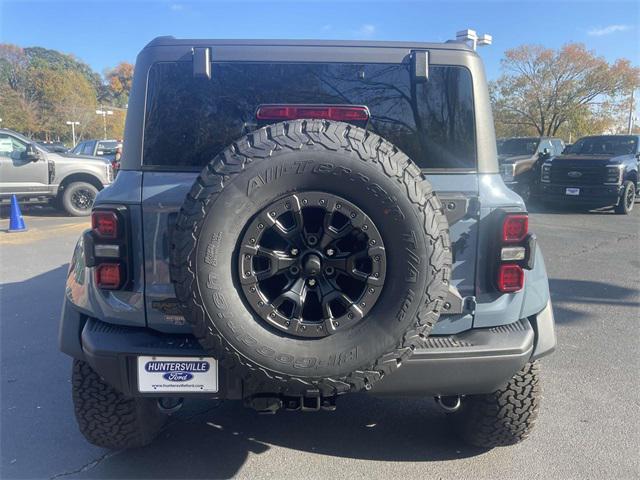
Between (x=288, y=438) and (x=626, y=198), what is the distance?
40.5 ft

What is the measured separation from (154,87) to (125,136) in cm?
27

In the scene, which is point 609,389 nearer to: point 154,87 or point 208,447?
point 208,447

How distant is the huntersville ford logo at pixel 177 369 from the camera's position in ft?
7.34

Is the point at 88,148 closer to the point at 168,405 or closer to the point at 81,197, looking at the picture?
the point at 81,197

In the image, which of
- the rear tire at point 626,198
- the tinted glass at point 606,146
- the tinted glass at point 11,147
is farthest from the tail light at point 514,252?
the tinted glass at point 606,146

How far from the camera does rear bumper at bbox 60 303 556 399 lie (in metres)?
2.26

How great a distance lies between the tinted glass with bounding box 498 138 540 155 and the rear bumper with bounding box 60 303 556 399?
48.3ft

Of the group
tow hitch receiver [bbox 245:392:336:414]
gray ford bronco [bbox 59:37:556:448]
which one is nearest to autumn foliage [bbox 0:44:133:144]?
gray ford bronco [bbox 59:37:556:448]

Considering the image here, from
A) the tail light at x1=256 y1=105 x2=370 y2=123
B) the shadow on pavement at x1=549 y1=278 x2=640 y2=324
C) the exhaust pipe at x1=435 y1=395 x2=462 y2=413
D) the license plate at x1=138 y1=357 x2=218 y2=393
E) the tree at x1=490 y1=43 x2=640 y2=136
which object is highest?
the tree at x1=490 y1=43 x2=640 y2=136

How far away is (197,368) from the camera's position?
224 cm

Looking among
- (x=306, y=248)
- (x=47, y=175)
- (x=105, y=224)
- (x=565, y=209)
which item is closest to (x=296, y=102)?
(x=306, y=248)

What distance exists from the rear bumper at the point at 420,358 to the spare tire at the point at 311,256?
0.65 ft

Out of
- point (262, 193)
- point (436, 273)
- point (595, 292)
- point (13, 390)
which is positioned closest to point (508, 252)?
point (436, 273)

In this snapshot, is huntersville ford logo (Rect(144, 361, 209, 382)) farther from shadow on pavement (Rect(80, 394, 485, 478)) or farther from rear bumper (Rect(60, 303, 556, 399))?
shadow on pavement (Rect(80, 394, 485, 478))
